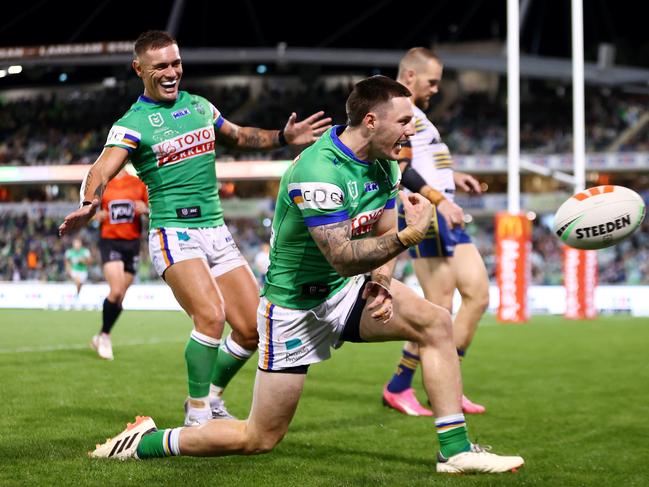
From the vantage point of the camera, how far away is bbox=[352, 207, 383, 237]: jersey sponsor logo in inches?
176

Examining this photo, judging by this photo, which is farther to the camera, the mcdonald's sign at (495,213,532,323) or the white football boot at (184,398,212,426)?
the mcdonald's sign at (495,213,532,323)

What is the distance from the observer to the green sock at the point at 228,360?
5949 millimetres

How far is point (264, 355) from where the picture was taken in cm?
446

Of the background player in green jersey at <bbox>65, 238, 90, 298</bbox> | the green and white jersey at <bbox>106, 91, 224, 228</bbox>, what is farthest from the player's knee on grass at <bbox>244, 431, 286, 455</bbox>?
the background player in green jersey at <bbox>65, 238, 90, 298</bbox>

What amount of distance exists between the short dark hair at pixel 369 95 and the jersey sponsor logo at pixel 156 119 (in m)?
Result: 1.79

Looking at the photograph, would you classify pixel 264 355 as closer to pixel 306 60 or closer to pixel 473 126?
pixel 306 60

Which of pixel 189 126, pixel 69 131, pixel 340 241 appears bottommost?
pixel 340 241

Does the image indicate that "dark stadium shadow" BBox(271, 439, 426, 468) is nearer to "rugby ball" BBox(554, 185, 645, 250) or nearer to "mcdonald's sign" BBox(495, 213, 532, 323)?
"rugby ball" BBox(554, 185, 645, 250)

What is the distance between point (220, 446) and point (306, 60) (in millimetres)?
33310

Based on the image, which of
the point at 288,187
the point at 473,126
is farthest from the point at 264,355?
the point at 473,126

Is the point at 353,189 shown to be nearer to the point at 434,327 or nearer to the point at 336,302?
the point at 336,302

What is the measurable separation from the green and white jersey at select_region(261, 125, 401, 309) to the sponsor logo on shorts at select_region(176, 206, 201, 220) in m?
1.33

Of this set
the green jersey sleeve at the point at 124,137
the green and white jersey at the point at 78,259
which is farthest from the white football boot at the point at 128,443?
the green and white jersey at the point at 78,259

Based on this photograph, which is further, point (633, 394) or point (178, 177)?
point (633, 394)
